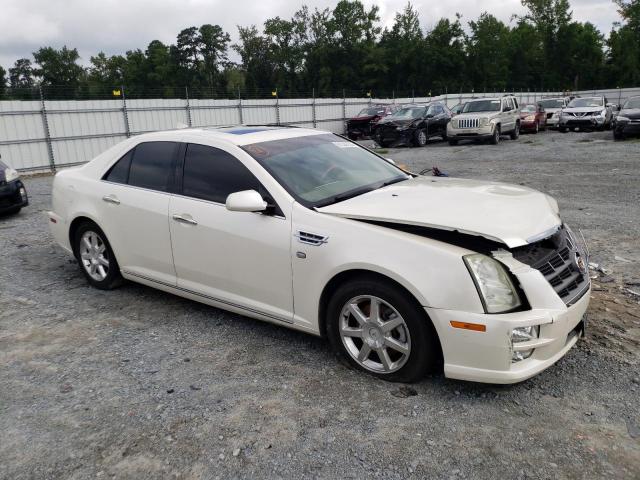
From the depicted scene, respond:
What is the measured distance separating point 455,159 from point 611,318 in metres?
12.2

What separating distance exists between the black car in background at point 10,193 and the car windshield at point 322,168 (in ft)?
22.6

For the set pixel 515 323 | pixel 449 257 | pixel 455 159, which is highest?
pixel 449 257

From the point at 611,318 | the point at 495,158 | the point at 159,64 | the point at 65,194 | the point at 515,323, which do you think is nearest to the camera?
the point at 515,323

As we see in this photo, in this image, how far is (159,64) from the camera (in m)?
73.2

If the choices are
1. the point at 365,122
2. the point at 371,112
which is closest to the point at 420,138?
the point at 365,122

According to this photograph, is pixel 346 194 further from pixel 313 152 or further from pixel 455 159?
pixel 455 159

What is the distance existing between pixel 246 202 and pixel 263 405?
1316 millimetres

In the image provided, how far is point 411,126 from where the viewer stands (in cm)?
2012

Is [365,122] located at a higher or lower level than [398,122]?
lower

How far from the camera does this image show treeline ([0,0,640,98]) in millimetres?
73688

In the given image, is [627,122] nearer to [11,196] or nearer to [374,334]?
[11,196]

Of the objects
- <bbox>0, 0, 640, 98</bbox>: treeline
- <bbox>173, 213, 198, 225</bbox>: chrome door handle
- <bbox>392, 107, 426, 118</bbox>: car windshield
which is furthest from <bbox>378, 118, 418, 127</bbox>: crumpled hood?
<bbox>0, 0, 640, 98</bbox>: treeline

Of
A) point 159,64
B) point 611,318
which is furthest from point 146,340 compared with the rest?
point 159,64

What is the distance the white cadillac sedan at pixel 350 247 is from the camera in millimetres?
3031
